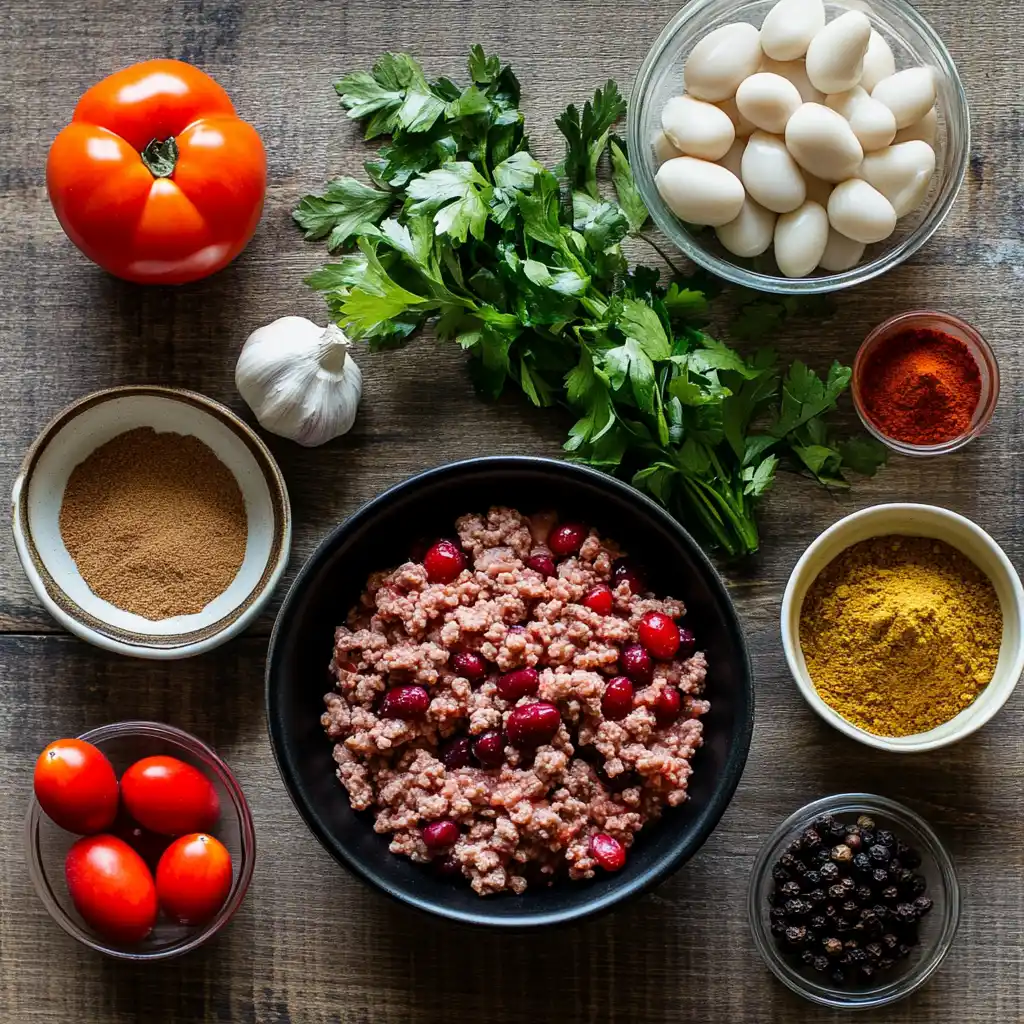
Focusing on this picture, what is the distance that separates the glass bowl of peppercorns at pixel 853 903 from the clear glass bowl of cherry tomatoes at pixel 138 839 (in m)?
0.91

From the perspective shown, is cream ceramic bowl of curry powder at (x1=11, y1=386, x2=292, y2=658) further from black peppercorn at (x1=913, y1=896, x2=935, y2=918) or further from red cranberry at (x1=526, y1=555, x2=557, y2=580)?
black peppercorn at (x1=913, y1=896, x2=935, y2=918)

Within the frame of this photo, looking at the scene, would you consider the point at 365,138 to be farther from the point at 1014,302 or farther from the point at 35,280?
the point at 1014,302

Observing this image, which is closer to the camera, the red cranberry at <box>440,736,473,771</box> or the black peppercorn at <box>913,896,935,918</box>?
the red cranberry at <box>440,736,473,771</box>

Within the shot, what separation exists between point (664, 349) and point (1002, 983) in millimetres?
1268

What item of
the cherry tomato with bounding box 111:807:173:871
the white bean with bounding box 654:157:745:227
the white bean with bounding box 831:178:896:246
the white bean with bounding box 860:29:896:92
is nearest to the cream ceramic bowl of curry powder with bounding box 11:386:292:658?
the cherry tomato with bounding box 111:807:173:871

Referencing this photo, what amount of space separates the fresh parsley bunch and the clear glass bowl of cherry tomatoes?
819mm

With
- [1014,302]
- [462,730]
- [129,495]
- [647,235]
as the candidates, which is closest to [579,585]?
[462,730]

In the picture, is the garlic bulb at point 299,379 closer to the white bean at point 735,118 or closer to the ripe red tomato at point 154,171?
the ripe red tomato at point 154,171

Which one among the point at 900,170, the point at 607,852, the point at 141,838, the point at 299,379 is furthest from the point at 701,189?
the point at 141,838

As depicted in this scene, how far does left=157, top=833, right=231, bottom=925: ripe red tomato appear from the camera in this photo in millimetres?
1884

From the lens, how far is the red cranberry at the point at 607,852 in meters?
1.72

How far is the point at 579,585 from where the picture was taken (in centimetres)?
183

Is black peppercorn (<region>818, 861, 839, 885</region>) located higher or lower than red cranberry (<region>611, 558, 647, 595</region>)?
lower

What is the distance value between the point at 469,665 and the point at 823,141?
99 centimetres
